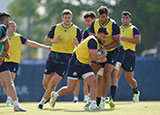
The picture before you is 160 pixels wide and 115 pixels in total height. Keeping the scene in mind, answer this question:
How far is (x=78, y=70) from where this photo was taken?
1127 cm

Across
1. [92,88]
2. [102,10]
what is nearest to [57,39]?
[102,10]

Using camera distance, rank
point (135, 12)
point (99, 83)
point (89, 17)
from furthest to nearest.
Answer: point (135, 12) < point (89, 17) < point (99, 83)

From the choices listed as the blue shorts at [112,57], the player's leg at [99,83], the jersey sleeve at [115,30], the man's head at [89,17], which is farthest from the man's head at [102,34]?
the man's head at [89,17]

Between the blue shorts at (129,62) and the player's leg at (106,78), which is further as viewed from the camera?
the blue shorts at (129,62)

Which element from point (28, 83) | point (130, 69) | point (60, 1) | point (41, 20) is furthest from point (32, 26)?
point (130, 69)

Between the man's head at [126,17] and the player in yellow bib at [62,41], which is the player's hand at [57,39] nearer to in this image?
the player in yellow bib at [62,41]

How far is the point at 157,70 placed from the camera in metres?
21.6

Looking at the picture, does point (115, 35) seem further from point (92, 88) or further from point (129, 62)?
point (129, 62)

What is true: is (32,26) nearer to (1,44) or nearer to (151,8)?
(151,8)

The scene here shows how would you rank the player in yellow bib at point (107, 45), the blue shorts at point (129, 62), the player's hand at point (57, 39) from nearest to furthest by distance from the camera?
the player in yellow bib at point (107, 45)
the player's hand at point (57, 39)
the blue shorts at point (129, 62)

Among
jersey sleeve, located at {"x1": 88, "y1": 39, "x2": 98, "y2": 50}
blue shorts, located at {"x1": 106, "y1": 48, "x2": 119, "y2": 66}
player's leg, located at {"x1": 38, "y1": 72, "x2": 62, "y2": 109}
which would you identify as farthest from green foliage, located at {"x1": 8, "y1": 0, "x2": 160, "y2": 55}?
jersey sleeve, located at {"x1": 88, "y1": 39, "x2": 98, "y2": 50}

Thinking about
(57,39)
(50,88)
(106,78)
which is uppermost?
(57,39)

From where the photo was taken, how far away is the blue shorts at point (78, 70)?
11.1m

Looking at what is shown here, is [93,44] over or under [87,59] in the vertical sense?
over
